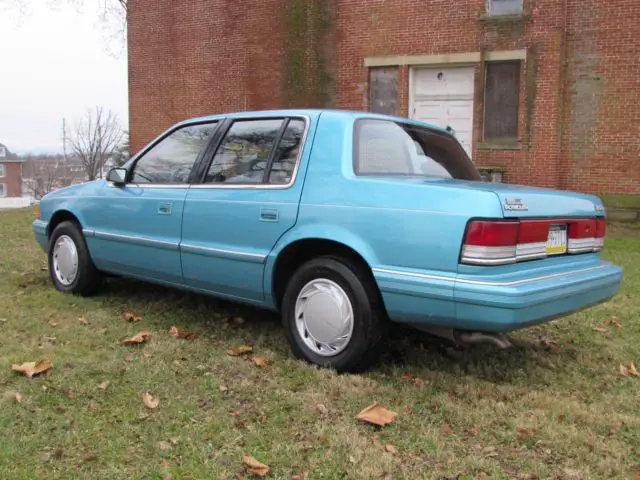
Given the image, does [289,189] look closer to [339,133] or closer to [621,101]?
[339,133]

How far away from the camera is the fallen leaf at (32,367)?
11.7 feet

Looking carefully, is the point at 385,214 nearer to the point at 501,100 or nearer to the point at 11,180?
the point at 501,100

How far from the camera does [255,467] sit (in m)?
2.61

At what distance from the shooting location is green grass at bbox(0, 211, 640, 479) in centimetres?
269

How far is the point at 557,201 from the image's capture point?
142 inches

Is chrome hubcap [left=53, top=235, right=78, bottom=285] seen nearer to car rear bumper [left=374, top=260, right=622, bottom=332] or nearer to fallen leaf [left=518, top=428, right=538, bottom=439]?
car rear bumper [left=374, top=260, right=622, bottom=332]

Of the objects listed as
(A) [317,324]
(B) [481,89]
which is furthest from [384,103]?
(A) [317,324]

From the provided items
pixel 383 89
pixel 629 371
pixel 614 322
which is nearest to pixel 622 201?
pixel 383 89

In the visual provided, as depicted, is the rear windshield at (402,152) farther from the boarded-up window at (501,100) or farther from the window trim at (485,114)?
the boarded-up window at (501,100)

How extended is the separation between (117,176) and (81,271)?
3.27 feet

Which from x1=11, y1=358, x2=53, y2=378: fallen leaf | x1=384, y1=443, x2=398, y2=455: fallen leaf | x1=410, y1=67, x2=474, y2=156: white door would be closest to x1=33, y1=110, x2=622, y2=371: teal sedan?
x1=384, y1=443, x2=398, y2=455: fallen leaf

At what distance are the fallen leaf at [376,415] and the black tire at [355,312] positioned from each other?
1.45 ft

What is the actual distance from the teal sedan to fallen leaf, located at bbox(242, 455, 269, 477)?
1.09 metres

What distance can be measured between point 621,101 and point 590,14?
1906 mm
